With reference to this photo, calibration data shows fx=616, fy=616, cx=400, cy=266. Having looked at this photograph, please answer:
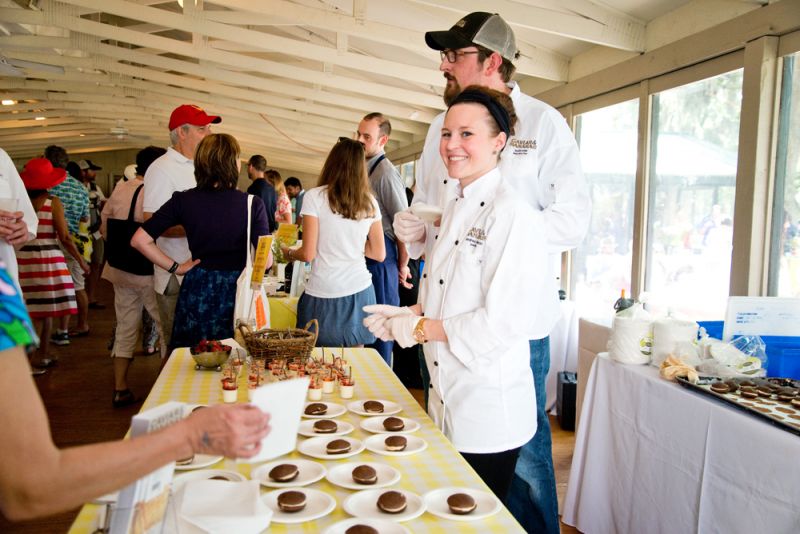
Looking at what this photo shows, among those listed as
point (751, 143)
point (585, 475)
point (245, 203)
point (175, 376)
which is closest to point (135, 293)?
point (245, 203)

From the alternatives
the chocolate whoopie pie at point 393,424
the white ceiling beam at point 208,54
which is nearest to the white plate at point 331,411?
the chocolate whoopie pie at point 393,424

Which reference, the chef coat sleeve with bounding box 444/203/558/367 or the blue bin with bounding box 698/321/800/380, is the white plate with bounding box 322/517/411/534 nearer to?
the chef coat sleeve with bounding box 444/203/558/367

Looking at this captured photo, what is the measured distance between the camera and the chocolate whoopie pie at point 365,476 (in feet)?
4.37

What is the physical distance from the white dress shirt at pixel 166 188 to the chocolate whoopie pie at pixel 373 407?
6.09 feet

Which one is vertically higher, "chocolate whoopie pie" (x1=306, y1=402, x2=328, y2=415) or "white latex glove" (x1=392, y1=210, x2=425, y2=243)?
"white latex glove" (x1=392, y1=210, x2=425, y2=243)

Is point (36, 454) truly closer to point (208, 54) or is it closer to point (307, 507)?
point (307, 507)

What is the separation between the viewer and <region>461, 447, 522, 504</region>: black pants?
5.57ft

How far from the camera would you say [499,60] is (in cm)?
212

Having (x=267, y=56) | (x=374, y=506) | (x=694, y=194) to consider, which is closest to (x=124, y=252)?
(x=374, y=506)

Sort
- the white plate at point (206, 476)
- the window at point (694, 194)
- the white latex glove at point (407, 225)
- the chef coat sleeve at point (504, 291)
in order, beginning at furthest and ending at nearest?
the window at point (694, 194) → the white latex glove at point (407, 225) → the chef coat sleeve at point (504, 291) → the white plate at point (206, 476)

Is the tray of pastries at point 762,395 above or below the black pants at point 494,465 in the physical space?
above

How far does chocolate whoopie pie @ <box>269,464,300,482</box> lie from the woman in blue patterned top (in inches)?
18.6

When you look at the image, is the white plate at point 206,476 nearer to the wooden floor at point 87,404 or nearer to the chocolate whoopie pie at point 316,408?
the chocolate whoopie pie at point 316,408

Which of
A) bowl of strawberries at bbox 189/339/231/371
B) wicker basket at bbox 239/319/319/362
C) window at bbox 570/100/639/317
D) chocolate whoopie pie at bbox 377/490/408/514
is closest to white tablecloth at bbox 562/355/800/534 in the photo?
chocolate whoopie pie at bbox 377/490/408/514
